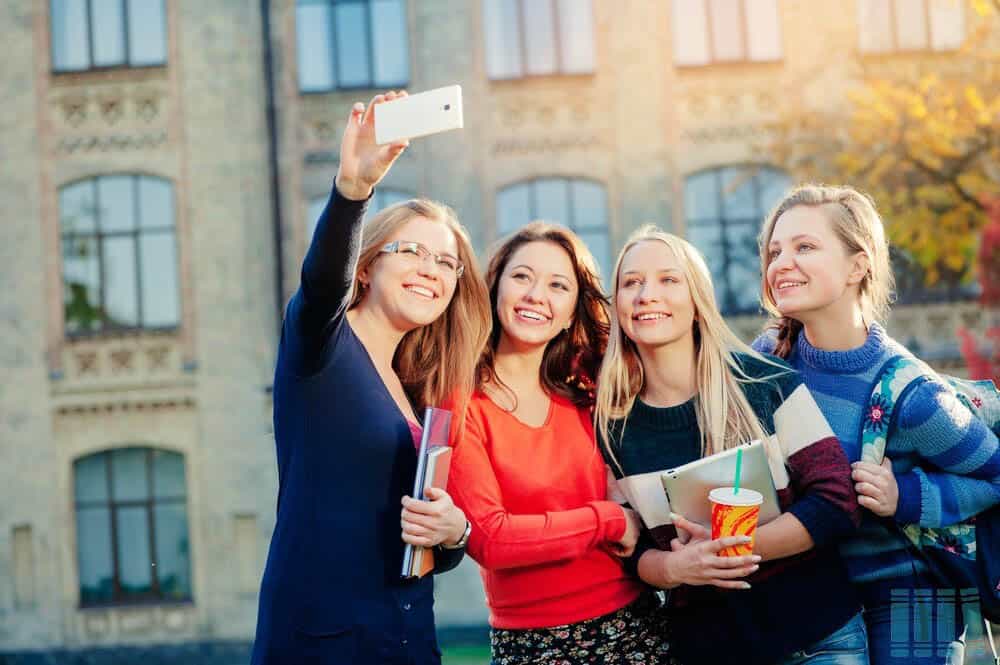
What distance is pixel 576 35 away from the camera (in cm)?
1680

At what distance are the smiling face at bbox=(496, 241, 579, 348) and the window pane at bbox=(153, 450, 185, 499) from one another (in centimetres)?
1360

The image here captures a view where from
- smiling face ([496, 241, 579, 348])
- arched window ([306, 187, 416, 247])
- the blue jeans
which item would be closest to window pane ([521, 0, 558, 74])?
arched window ([306, 187, 416, 247])

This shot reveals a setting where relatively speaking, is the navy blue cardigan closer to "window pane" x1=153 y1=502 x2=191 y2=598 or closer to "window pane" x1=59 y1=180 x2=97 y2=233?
"window pane" x1=153 y1=502 x2=191 y2=598

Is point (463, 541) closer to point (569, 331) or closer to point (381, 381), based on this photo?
point (381, 381)

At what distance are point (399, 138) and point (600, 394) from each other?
4.23ft

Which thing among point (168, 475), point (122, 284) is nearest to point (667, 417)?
point (168, 475)

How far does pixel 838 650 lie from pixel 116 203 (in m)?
15.2

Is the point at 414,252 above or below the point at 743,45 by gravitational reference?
below

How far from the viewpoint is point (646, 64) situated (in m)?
16.6

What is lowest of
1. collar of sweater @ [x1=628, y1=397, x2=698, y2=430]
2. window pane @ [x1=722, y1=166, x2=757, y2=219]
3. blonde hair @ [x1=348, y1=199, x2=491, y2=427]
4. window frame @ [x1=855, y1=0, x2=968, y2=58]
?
collar of sweater @ [x1=628, y1=397, x2=698, y2=430]

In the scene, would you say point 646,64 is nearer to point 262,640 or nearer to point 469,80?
point 469,80

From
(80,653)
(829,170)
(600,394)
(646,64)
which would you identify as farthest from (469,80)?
(600,394)

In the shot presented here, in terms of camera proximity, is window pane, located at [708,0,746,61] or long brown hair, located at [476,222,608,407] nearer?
long brown hair, located at [476,222,608,407]

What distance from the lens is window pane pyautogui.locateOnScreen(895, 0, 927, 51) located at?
16438mm
